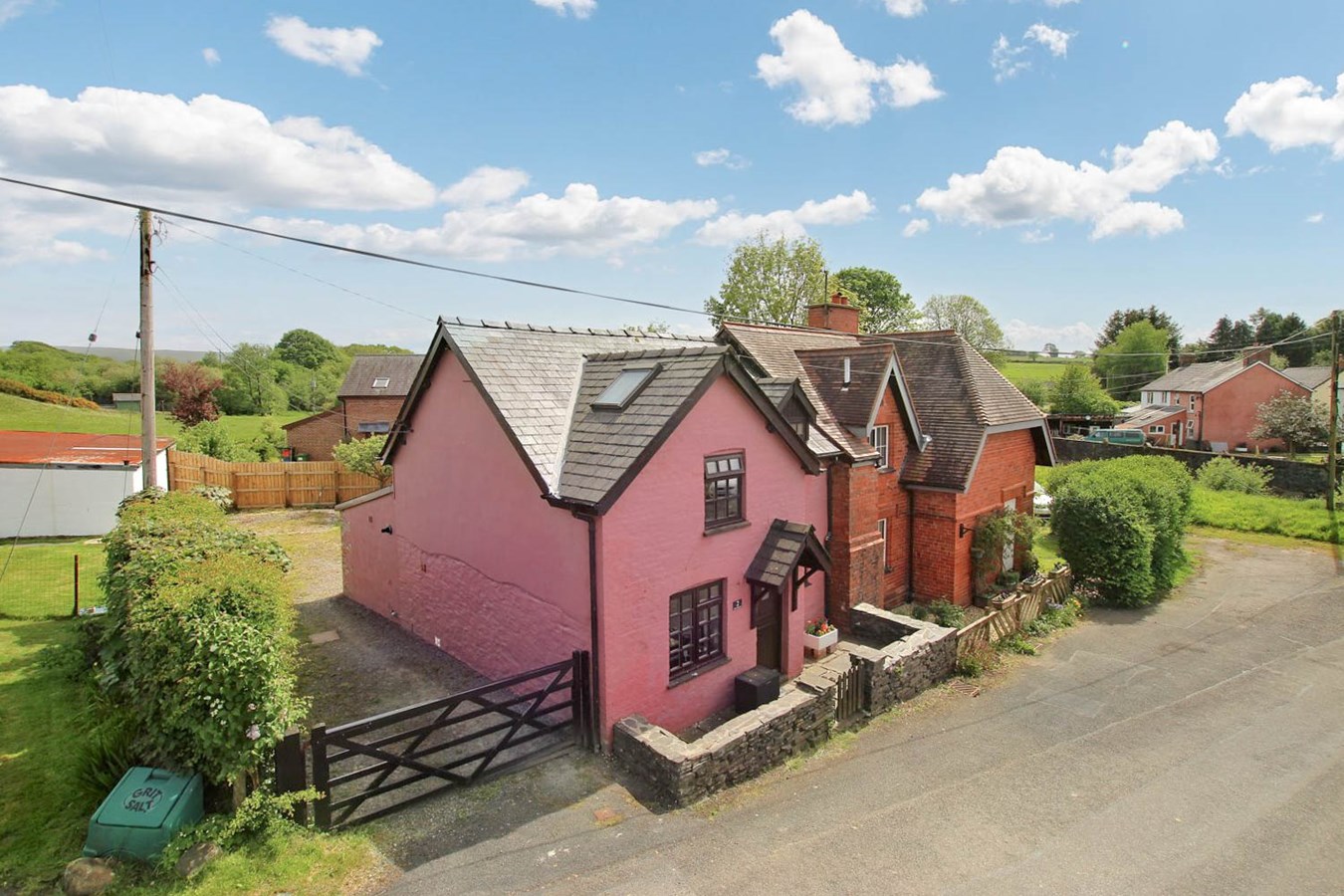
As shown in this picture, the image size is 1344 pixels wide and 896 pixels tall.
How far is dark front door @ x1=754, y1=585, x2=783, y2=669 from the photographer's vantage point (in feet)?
45.6

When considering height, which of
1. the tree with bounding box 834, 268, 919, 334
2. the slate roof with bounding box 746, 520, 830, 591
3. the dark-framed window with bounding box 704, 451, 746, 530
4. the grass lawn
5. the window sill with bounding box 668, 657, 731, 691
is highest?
the tree with bounding box 834, 268, 919, 334

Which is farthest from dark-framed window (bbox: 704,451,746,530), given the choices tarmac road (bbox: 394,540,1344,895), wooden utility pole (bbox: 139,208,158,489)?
wooden utility pole (bbox: 139,208,158,489)

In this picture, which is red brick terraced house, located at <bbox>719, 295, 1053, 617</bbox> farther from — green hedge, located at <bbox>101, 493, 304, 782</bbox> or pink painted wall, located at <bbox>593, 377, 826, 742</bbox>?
green hedge, located at <bbox>101, 493, 304, 782</bbox>

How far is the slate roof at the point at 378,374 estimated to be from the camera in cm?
4359

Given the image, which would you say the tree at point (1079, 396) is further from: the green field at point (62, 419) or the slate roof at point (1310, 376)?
the green field at point (62, 419)

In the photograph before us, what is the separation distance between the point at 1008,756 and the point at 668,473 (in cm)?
777

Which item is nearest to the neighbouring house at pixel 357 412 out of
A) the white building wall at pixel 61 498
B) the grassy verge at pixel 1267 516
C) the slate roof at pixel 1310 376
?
the white building wall at pixel 61 498

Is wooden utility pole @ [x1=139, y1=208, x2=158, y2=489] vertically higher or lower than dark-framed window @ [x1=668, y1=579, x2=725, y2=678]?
higher

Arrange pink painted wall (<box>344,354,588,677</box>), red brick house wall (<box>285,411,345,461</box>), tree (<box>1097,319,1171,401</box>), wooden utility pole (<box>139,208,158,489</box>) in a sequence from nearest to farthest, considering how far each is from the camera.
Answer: pink painted wall (<box>344,354,588,677</box>) → wooden utility pole (<box>139,208,158,489</box>) → red brick house wall (<box>285,411,345,461</box>) → tree (<box>1097,319,1171,401</box>)

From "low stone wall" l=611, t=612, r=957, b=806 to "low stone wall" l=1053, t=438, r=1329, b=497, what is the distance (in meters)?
21.3

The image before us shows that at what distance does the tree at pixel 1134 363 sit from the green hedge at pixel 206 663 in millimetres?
89449

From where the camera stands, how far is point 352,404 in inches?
1718

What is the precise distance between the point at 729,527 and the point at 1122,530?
14.5 metres

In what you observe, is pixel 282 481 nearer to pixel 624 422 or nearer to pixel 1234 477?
pixel 624 422
